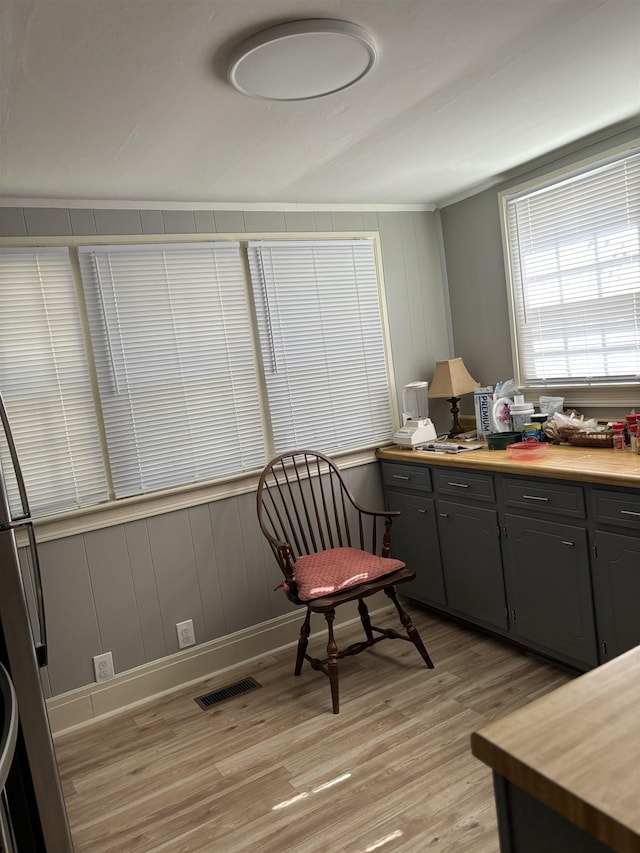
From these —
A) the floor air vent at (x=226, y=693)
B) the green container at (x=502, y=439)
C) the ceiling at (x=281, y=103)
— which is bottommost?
the floor air vent at (x=226, y=693)

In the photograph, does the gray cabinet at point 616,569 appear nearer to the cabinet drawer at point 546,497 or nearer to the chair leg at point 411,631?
the cabinet drawer at point 546,497

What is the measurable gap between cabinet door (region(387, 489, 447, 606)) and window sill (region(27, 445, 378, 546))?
2.82 ft

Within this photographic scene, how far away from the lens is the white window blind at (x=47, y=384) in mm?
2867

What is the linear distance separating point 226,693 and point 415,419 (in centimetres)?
180

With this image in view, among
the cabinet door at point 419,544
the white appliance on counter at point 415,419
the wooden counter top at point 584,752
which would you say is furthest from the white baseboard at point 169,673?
the wooden counter top at point 584,752

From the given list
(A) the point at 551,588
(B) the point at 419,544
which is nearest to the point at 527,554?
(A) the point at 551,588

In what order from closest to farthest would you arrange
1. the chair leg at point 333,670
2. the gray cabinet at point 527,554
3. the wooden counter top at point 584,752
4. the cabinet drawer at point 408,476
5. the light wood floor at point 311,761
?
the wooden counter top at point 584,752
the light wood floor at point 311,761
the gray cabinet at point 527,554
the chair leg at point 333,670
the cabinet drawer at point 408,476

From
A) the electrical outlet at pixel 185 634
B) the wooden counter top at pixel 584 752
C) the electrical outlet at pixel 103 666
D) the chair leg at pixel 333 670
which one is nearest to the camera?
the wooden counter top at pixel 584 752

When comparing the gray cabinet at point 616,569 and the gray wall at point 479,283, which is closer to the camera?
the gray cabinet at point 616,569

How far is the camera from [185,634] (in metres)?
3.30

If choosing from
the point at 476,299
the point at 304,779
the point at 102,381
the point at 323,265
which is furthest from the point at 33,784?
the point at 476,299

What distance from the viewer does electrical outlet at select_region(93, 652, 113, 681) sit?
307cm

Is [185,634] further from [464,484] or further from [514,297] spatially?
[514,297]

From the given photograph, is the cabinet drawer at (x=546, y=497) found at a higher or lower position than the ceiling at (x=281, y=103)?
lower
